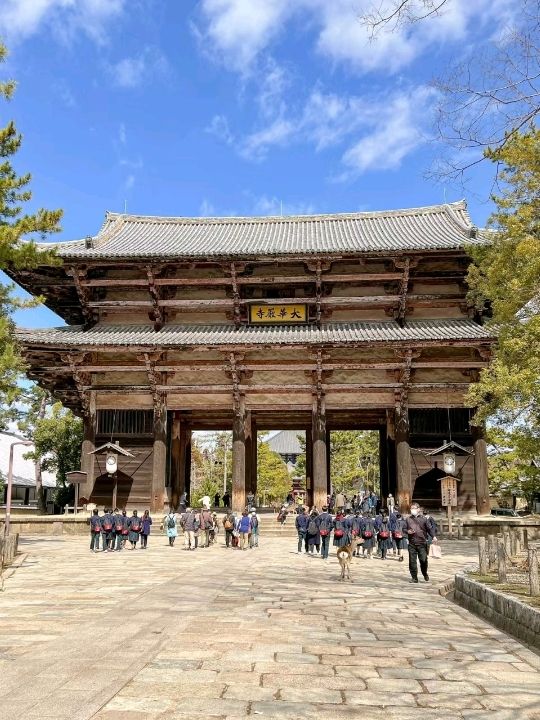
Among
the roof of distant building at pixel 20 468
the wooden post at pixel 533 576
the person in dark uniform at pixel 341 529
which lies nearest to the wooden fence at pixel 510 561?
the wooden post at pixel 533 576

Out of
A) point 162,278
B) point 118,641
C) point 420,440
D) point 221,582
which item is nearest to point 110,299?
point 162,278

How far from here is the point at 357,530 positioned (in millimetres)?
16250

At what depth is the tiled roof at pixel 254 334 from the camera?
2295 centimetres

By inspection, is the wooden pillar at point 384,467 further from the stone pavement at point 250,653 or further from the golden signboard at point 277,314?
the stone pavement at point 250,653

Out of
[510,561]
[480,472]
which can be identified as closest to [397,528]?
[510,561]

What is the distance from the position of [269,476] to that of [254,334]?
30.8m

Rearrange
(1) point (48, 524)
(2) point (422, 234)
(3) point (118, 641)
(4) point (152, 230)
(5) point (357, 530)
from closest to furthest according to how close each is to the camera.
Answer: (3) point (118, 641)
(5) point (357, 530)
(1) point (48, 524)
(2) point (422, 234)
(4) point (152, 230)

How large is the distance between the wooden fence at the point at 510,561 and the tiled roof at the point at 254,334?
8.80 meters

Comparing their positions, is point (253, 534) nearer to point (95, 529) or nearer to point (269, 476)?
point (95, 529)

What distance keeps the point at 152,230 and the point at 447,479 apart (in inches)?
783

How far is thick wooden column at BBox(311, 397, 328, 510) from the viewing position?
23.4 m

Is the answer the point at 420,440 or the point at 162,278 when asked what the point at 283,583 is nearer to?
the point at 420,440

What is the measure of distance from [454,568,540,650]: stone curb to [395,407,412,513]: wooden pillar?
12500mm

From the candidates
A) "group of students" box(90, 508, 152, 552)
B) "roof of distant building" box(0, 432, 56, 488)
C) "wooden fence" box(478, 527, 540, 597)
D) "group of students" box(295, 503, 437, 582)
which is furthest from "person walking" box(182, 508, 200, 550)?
"roof of distant building" box(0, 432, 56, 488)
